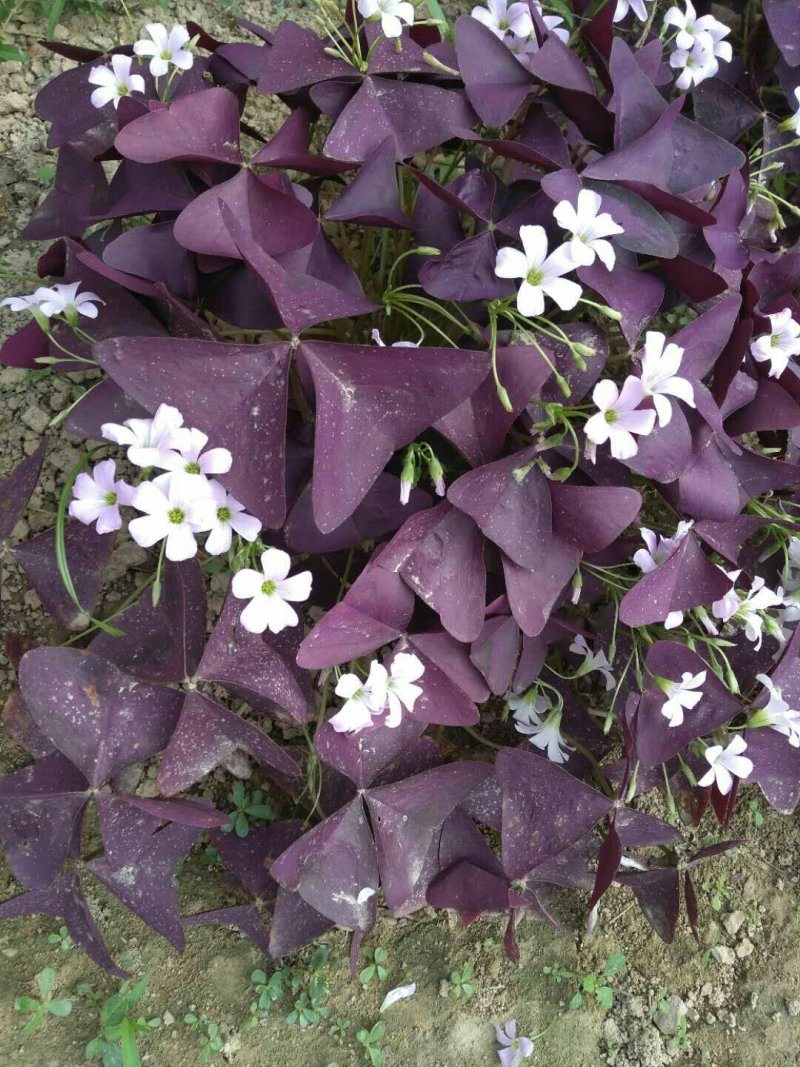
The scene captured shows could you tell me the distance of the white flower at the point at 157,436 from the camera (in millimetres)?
862

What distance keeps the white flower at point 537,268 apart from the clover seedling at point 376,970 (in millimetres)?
920

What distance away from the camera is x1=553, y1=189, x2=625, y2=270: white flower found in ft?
3.07

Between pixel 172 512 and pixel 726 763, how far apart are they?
74 centimetres

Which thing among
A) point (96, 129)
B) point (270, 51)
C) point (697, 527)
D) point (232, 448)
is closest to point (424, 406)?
point (232, 448)

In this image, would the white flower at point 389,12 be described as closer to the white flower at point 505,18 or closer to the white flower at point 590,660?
the white flower at point 505,18

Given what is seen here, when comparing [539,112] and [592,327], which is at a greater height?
[539,112]

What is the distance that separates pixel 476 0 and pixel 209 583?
1.21m

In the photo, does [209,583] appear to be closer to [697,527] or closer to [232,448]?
[232,448]

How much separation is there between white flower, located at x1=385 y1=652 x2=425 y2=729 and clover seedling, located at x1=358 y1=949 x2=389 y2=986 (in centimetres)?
47

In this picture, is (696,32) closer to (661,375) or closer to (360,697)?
(661,375)

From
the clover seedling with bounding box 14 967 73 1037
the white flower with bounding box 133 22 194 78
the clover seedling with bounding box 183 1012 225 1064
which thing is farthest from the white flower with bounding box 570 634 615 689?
the white flower with bounding box 133 22 194 78

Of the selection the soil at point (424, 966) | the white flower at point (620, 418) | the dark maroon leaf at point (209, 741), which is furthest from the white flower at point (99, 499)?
the white flower at point (620, 418)

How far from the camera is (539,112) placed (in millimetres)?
1134

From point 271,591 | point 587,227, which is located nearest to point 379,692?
point 271,591
